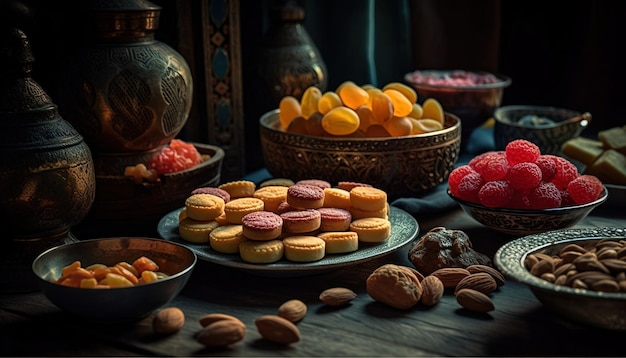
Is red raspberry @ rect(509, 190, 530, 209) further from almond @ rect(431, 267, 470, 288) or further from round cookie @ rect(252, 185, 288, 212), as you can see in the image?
round cookie @ rect(252, 185, 288, 212)

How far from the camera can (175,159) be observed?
150cm

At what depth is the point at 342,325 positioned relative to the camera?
1.08 metres

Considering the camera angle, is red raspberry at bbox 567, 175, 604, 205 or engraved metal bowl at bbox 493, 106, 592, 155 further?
engraved metal bowl at bbox 493, 106, 592, 155

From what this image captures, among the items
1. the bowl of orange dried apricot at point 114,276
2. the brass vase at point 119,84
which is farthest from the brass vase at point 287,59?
the bowl of orange dried apricot at point 114,276

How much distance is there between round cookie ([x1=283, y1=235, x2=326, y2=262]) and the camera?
1171mm

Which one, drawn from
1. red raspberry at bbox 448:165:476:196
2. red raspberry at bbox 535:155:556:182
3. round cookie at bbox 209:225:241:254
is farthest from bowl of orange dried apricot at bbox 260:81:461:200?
round cookie at bbox 209:225:241:254

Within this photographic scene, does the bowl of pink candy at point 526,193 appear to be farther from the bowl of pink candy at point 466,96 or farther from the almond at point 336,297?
the bowl of pink candy at point 466,96

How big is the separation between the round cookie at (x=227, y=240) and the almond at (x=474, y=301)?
33 cm

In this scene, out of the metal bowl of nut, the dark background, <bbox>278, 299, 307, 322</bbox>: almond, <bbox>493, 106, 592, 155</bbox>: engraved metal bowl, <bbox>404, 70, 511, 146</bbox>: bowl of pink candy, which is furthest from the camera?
the dark background

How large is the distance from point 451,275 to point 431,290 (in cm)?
7

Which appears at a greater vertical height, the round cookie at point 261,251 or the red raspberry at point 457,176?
the red raspberry at point 457,176

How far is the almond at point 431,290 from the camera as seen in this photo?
1.13 m

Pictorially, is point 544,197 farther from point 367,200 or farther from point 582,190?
point 367,200

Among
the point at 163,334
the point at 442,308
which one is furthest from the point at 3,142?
the point at 442,308
